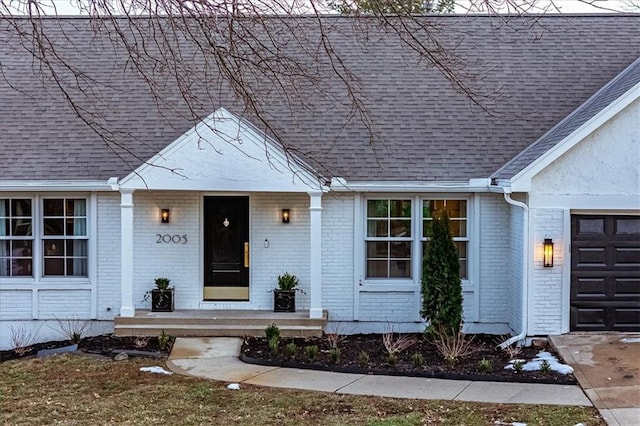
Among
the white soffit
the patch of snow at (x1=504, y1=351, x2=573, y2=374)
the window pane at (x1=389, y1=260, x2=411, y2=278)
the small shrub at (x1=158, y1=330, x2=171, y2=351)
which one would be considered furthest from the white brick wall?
the small shrub at (x1=158, y1=330, x2=171, y2=351)

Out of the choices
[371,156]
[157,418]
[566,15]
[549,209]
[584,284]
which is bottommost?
[157,418]

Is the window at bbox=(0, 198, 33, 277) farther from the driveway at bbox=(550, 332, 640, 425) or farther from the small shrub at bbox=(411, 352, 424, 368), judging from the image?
the driveway at bbox=(550, 332, 640, 425)

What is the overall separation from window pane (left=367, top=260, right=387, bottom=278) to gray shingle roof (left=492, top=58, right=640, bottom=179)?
2599mm

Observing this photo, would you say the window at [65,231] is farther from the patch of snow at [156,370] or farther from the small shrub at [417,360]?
the small shrub at [417,360]

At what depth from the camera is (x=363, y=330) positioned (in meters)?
12.3

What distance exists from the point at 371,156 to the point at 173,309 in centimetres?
463

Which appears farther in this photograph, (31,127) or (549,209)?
(31,127)

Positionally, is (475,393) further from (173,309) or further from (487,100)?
(487,100)

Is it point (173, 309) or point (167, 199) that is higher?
point (167, 199)

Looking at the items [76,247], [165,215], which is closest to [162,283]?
[165,215]

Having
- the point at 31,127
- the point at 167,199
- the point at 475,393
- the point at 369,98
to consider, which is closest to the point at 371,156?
the point at 369,98

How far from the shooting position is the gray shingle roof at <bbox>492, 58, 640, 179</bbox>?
10731 mm

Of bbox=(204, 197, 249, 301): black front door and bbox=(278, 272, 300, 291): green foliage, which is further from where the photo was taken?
bbox=(204, 197, 249, 301): black front door

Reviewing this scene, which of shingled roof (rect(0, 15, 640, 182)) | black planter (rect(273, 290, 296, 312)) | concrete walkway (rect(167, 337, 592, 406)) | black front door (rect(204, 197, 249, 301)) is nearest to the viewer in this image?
concrete walkway (rect(167, 337, 592, 406))
